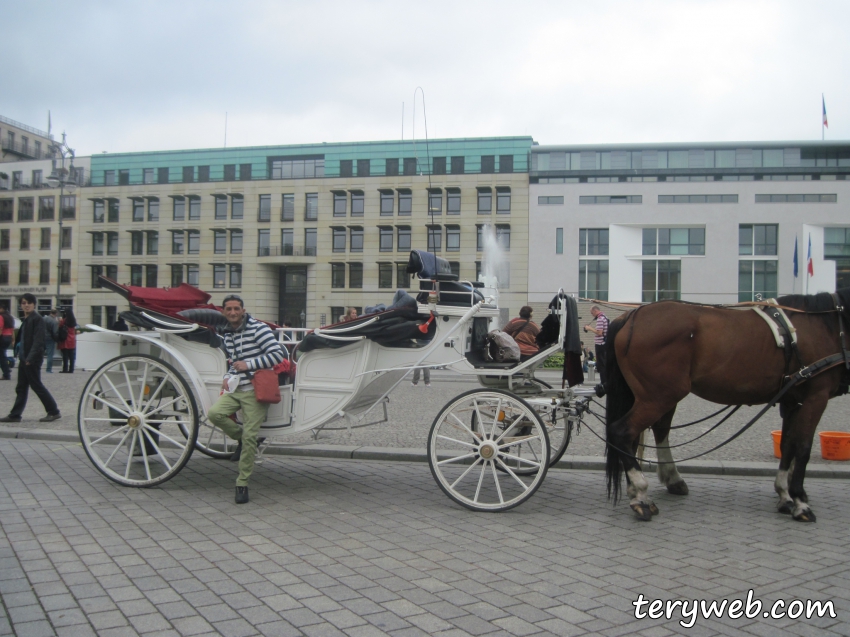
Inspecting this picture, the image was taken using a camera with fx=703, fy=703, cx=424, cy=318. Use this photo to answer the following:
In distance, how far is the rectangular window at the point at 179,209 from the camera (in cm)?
6175

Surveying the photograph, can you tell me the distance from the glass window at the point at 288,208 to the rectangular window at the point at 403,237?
943 cm

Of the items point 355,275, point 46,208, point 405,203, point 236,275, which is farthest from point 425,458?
point 46,208

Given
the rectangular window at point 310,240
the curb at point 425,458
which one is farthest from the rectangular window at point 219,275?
the curb at point 425,458

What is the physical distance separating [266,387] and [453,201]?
5211 centimetres

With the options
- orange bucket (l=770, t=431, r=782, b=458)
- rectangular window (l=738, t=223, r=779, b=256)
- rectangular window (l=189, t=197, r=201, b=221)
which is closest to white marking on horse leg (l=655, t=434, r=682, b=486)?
orange bucket (l=770, t=431, r=782, b=458)

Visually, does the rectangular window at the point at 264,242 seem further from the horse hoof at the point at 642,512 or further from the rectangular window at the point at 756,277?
the horse hoof at the point at 642,512

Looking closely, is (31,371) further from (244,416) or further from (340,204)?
(340,204)

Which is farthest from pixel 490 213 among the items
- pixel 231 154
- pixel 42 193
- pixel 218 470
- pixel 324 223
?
pixel 218 470

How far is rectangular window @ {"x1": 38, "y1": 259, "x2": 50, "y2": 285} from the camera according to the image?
63781 mm

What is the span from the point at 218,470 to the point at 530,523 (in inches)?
134

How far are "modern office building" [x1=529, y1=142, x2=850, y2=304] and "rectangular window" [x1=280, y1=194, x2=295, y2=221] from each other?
21.5m

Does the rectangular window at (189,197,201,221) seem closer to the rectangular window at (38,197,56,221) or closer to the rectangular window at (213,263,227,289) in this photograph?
the rectangular window at (213,263,227,289)

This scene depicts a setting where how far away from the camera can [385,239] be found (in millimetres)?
58094

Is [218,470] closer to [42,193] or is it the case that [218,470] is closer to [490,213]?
[490,213]
